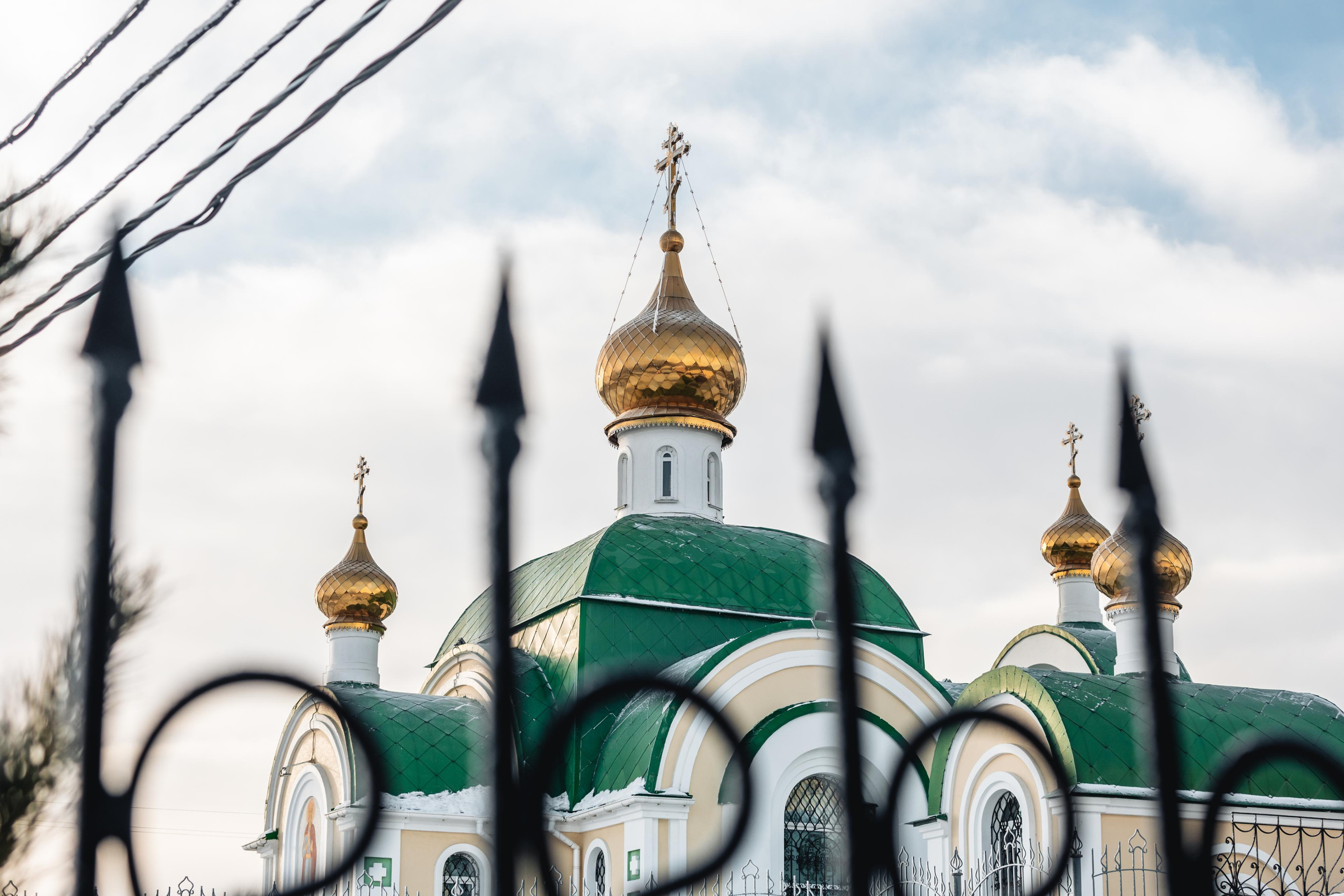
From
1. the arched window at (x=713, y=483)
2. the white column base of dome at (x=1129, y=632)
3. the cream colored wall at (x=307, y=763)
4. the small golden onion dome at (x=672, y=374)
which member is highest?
the small golden onion dome at (x=672, y=374)

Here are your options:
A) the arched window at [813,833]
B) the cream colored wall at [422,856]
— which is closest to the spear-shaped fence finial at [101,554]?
the cream colored wall at [422,856]

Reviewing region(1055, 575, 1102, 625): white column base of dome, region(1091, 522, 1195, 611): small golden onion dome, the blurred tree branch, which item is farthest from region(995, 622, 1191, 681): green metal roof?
the blurred tree branch

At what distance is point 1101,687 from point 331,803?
745cm

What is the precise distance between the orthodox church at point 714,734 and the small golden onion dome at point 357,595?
5.22 feet

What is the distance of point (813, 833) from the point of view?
14602 millimetres

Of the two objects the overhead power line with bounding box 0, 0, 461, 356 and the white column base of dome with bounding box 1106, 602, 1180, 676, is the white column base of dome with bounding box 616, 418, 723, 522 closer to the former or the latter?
the white column base of dome with bounding box 1106, 602, 1180, 676

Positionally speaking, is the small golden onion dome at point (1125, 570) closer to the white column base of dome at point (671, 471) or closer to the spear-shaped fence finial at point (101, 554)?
the white column base of dome at point (671, 471)

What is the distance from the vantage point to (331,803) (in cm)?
1533

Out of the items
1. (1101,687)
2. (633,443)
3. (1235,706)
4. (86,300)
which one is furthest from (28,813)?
(633,443)

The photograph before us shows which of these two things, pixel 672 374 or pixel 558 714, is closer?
pixel 558 714

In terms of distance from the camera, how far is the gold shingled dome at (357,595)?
19.6 meters

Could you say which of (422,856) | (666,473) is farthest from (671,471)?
(422,856)

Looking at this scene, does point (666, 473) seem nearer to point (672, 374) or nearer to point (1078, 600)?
point (672, 374)

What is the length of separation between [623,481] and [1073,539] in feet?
25.3
